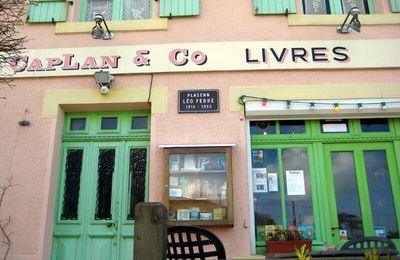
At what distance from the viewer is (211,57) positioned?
6.31 m

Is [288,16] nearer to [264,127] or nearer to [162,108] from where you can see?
[264,127]

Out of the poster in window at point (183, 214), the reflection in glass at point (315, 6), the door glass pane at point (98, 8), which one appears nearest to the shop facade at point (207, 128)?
the poster in window at point (183, 214)

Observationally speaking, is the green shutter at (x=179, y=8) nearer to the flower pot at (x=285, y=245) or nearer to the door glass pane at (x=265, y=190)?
the door glass pane at (x=265, y=190)

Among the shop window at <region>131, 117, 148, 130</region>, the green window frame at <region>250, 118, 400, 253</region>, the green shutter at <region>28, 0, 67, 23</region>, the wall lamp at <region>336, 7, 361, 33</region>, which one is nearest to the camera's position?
the green window frame at <region>250, 118, 400, 253</region>

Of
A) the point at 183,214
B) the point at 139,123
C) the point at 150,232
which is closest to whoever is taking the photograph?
the point at 150,232

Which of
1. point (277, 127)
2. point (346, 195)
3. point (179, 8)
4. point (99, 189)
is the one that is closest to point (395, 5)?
point (277, 127)

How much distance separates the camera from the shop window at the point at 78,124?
6.49 m

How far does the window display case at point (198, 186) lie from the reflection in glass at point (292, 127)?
104 centimetres

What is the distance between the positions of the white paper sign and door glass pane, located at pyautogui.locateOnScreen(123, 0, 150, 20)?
3438 mm

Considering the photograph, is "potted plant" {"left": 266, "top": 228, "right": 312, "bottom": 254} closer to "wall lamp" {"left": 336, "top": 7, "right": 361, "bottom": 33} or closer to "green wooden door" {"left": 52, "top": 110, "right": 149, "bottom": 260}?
"green wooden door" {"left": 52, "top": 110, "right": 149, "bottom": 260}

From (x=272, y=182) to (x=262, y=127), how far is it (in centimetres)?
84

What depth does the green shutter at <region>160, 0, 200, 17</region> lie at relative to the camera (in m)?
6.51

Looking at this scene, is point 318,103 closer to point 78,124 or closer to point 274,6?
point 274,6

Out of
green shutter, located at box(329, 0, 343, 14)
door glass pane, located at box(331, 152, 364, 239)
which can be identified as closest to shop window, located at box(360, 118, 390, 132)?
door glass pane, located at box(331, 152, 364, 239)
